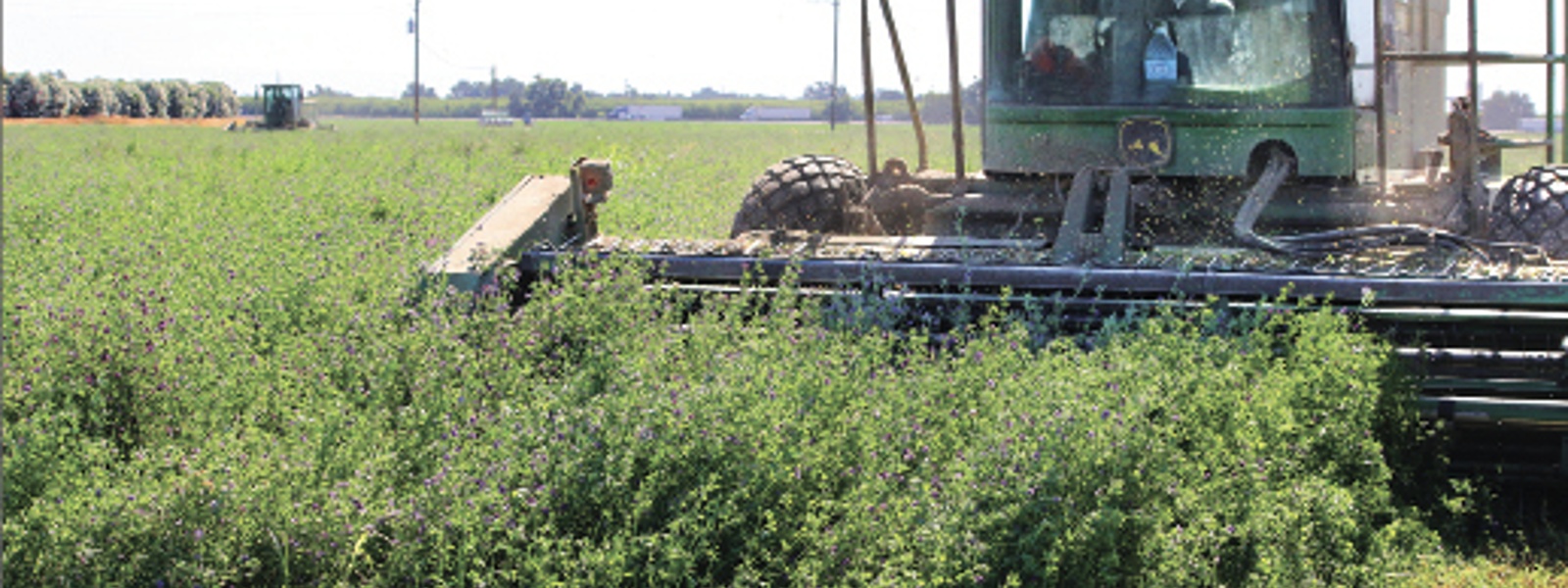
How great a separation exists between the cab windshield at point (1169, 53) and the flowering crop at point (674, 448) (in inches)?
70.9

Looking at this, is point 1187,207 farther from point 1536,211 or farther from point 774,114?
point 774,114

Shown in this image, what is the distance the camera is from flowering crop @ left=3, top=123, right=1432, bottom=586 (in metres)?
4.57

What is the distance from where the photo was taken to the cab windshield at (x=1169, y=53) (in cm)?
809

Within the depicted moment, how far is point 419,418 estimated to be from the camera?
18.2ft

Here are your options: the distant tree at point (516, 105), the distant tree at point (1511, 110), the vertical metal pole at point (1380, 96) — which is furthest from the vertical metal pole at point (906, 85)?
the distant tree at point (516, 105)

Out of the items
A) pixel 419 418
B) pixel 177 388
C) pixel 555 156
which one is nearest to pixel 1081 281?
pixel 419 418

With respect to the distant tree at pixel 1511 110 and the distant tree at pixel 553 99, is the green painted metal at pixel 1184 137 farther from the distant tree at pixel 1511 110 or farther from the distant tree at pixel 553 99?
the distant tree at pixel 553 99

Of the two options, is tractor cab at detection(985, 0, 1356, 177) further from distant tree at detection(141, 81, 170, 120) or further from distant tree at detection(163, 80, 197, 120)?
distant tree at detection(163, 80, 197, 120)

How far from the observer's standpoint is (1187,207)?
27.8 ft

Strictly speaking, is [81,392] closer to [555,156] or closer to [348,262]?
[348,262]

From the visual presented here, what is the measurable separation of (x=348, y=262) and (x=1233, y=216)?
5399mm

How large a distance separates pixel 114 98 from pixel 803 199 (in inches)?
3408

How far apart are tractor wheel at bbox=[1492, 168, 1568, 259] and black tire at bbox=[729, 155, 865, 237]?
343 centimetres

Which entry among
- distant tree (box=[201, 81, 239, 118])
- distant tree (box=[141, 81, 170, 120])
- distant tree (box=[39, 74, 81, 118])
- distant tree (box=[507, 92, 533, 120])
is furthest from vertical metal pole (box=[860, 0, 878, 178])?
distant tree (box=[507, 92, 533, 120])
